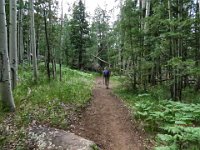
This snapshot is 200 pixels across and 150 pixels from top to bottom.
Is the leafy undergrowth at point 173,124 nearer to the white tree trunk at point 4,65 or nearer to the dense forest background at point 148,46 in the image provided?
the dense forest background at point 148,46

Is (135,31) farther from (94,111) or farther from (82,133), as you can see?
(82,133)

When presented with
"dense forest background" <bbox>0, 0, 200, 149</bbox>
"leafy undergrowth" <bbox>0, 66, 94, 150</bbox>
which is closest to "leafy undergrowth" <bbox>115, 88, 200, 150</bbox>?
"dense forest background" <bbox>0, 0, 200, 149</bbox>

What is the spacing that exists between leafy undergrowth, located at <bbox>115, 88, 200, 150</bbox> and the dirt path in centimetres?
54

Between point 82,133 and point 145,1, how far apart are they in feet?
41.9

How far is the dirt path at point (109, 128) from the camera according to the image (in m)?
6.79

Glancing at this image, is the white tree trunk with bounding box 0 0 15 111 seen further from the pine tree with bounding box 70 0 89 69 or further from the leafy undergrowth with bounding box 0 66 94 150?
the pine tree with bounding box 70 0 89 69

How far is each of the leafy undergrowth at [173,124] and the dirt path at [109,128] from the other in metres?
0.54

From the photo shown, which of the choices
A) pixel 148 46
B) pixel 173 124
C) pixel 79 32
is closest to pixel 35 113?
pixel 173 124

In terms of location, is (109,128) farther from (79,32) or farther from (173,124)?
(79,32)

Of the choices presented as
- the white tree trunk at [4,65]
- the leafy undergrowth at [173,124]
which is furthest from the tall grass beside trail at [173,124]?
the white tree trunk at [4,65]

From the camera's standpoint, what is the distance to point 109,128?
313 inches

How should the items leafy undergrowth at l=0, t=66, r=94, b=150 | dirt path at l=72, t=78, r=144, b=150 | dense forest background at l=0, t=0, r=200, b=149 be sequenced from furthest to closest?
dense forest background at l=0, t=0, r=200, b=149, dirt path at l=72, t=78, r=144, b=150, leafy undergrowth at l=0, t=66, r=94, b=150

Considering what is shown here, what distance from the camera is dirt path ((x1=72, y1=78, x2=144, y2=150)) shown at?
6.79 m

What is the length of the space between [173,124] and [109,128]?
202 cm
